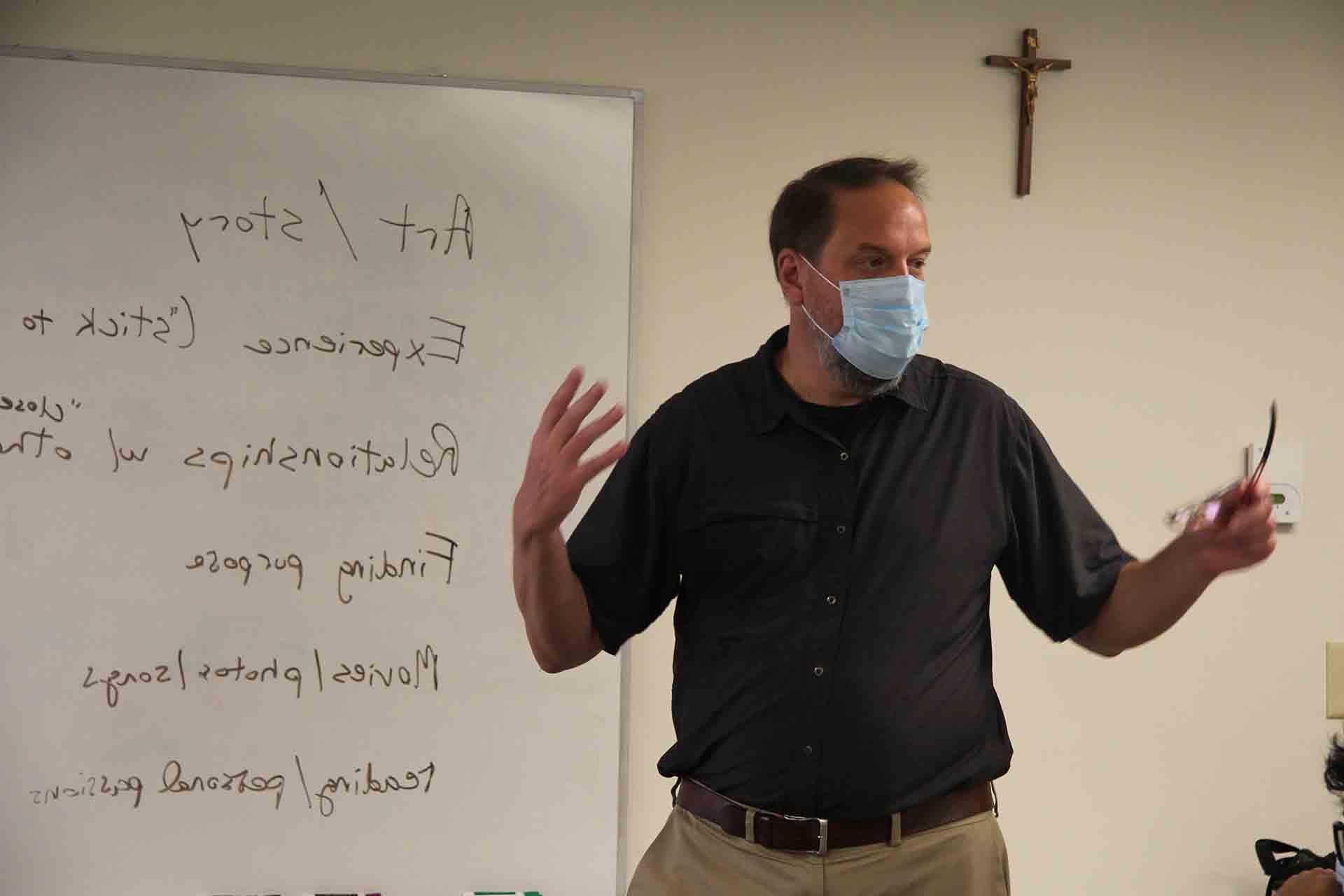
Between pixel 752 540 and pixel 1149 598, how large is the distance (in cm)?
53

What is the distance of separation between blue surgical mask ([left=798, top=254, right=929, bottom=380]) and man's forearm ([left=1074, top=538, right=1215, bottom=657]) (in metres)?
0.42

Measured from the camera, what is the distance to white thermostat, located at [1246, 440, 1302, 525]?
112 inches

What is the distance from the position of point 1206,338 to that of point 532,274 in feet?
4.86

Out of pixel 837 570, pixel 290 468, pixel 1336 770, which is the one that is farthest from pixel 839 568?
pixel 290 468

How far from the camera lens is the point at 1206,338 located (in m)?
2.86

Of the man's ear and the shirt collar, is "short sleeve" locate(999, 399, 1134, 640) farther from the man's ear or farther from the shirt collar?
the man's ear

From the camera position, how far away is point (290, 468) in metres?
2.52

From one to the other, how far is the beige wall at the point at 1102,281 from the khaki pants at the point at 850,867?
933mm

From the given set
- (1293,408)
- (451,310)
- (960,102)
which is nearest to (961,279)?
(960,102)

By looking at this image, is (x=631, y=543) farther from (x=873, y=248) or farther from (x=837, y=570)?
(x=873, y=248)

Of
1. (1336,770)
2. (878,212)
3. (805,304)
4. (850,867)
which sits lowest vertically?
(850,867)

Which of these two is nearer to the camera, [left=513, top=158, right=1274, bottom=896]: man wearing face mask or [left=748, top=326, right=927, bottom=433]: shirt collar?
[left=513, top=158, right=1274, bottom=896]: man wearing face mask

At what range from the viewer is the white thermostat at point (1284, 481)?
284 cm

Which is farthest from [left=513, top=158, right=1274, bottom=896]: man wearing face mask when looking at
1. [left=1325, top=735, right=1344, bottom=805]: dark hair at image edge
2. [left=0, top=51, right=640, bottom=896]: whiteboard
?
[left=0, top=51, right=640, bottom=896]: whiteboard
